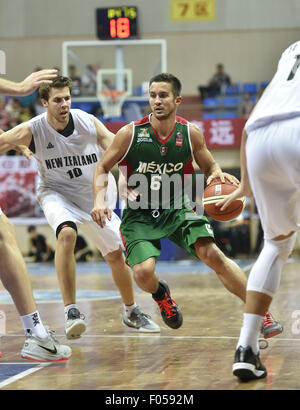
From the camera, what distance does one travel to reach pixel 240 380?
11.9 ft

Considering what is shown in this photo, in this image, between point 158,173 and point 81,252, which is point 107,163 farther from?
point 81,252

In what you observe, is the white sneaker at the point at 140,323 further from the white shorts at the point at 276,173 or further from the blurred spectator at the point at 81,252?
the blurred spectator at the point at 81,252

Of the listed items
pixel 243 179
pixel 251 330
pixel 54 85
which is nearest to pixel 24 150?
pixel 54 85

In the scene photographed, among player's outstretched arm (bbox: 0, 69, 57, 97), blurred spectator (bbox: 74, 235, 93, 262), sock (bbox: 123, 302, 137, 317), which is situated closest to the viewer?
player's outstretched arm (bbox: 0, 69, 57, 97)

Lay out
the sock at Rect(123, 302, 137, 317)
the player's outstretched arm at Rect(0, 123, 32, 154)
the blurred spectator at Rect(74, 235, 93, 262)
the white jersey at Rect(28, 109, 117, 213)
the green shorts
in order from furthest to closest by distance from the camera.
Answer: the blurred spectator at Rect(74, 235, 93, 262) → the sock at Rect(123, 302, 137, 317) → the white jersey at Rect(28, 109, 117, 213) → the player's outstretched arm at Rect(0, 123, 32, 154) → the green shorts

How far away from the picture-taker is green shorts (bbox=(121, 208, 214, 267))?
194 inches

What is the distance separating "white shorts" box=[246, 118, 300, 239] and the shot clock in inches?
491

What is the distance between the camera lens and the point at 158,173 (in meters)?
5.11

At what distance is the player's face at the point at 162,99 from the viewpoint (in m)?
4.98

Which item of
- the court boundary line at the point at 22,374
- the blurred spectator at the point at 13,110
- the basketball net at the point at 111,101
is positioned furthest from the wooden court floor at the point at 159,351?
the blurred spectator at the point at 13,110

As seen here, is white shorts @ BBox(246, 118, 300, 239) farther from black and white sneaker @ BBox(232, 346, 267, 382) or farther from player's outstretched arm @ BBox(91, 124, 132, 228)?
player's outstretched arm @ BBox(91, 124, 132, 228)

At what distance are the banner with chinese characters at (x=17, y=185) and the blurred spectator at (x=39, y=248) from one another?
1099 millimetres

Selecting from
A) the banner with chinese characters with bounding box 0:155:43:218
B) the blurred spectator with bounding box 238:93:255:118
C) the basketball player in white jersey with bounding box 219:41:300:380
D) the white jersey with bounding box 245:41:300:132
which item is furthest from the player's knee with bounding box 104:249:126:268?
the blurred spectator with bounding box 238:93:255:118

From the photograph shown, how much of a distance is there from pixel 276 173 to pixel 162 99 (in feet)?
5.86
